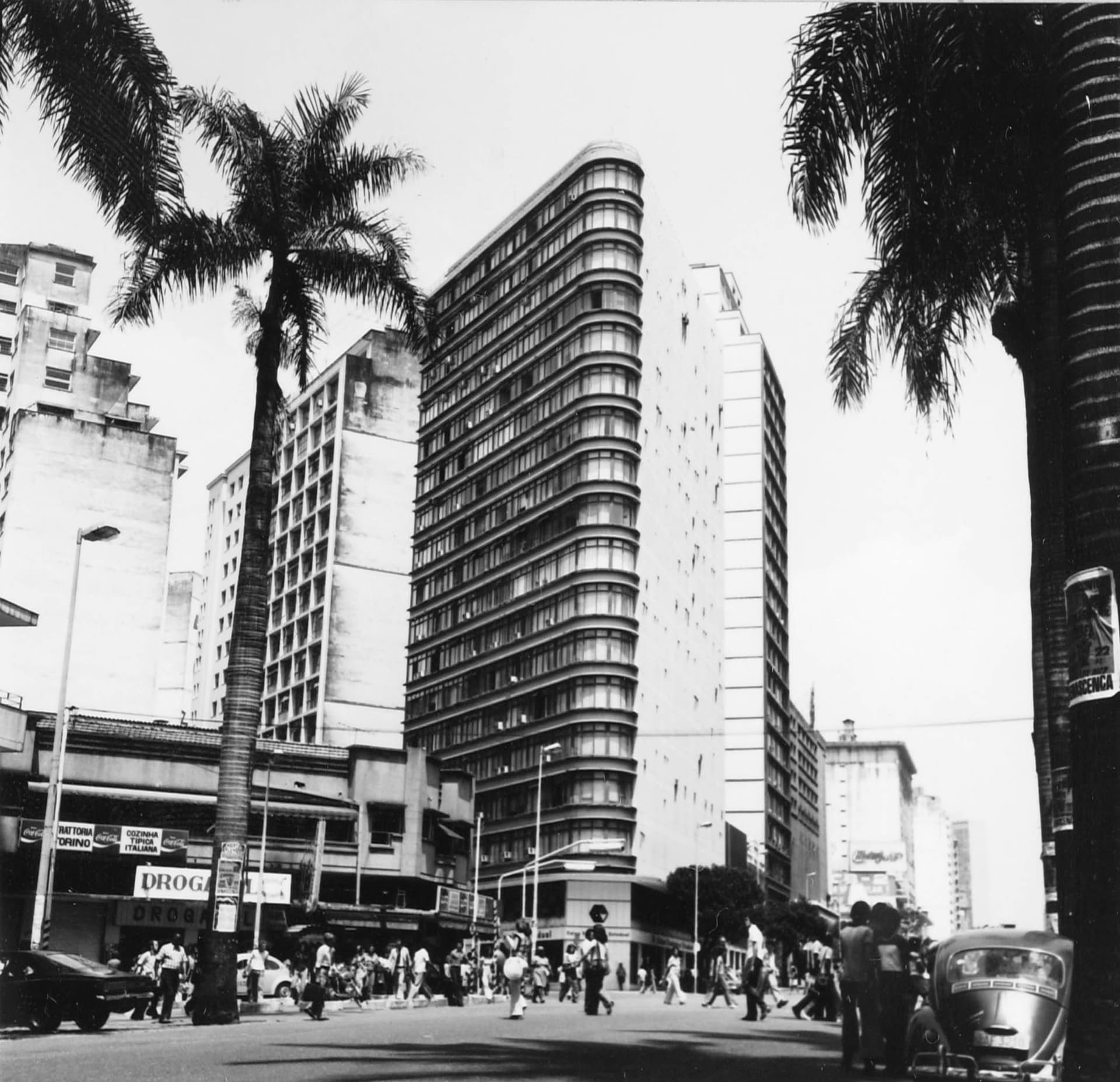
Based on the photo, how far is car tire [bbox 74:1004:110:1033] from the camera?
23203mm

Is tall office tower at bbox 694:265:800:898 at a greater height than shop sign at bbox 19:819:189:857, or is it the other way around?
tall office tower at bbox 694:265:800:898

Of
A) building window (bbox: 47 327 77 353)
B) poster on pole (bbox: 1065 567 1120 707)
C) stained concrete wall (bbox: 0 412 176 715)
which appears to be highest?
building window (bbox: 47 327 77 353)

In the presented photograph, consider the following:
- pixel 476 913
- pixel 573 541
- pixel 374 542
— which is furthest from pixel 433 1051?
pixel 374 542

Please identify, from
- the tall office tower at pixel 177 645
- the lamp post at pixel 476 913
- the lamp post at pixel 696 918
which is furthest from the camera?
the tall office tower at pixel 177 645

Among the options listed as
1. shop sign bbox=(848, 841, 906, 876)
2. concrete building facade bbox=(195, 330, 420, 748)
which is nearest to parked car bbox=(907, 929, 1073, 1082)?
concrete building facade bbox=(195, 330, 420, 748)

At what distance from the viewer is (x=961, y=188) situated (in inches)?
619

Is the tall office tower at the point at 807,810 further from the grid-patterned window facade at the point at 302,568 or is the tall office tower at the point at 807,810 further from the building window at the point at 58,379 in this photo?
the building window at the point at 58,379

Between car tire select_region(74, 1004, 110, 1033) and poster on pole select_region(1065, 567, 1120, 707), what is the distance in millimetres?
18753

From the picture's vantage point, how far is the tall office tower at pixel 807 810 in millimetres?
144350

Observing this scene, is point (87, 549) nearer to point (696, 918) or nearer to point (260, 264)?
point (696, 918)

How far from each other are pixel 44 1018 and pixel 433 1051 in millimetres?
9690

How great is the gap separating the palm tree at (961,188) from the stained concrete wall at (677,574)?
68.9 metres

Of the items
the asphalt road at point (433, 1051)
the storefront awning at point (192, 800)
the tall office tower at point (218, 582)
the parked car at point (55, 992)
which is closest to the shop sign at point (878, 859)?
the tall office tower at point (218, 582)

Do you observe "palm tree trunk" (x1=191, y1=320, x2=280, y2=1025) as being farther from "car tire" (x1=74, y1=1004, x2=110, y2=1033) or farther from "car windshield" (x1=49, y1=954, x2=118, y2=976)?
"car windshield" (x1=49, y1=954, x2=118, y2=976)
